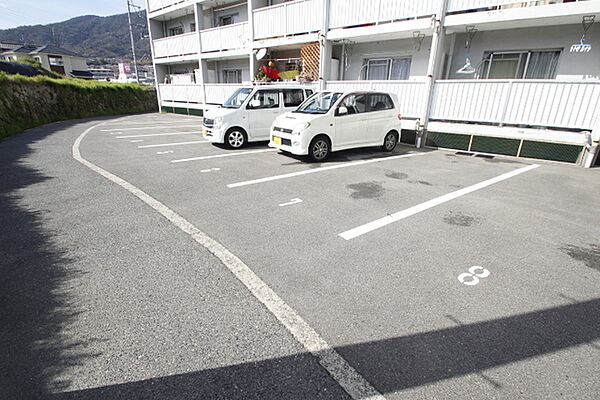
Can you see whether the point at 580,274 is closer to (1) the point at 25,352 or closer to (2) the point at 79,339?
(2) the point at 79,339

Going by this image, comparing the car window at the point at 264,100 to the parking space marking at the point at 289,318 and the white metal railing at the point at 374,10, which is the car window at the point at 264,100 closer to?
the white metal railing at the point at 374,10

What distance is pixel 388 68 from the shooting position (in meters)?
11.4

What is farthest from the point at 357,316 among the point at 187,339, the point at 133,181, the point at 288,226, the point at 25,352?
the point at 133,181

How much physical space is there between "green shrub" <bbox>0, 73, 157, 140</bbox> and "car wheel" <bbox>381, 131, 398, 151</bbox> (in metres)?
11.7

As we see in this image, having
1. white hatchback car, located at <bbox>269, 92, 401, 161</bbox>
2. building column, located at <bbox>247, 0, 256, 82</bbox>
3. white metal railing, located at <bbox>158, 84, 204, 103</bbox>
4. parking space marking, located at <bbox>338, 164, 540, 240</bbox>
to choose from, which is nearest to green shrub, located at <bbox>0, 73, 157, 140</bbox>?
white metal railing, located at <bbox>158, 84, 204, 103</bbox>

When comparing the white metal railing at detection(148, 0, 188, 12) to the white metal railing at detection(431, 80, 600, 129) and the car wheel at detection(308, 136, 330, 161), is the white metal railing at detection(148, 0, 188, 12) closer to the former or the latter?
the car wheel at detection(308, 136, 330, 161)

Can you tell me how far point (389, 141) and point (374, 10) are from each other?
4646 mm

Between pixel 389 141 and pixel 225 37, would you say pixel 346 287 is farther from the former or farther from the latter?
pixel 225 37

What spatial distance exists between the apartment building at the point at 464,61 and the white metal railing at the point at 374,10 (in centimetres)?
3

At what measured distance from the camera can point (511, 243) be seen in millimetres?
3504

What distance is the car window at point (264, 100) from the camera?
8477mm

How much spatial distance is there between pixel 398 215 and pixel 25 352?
400 centimetres

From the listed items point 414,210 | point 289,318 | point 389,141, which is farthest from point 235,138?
point 289,318

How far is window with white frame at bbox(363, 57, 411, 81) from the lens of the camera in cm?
1100
